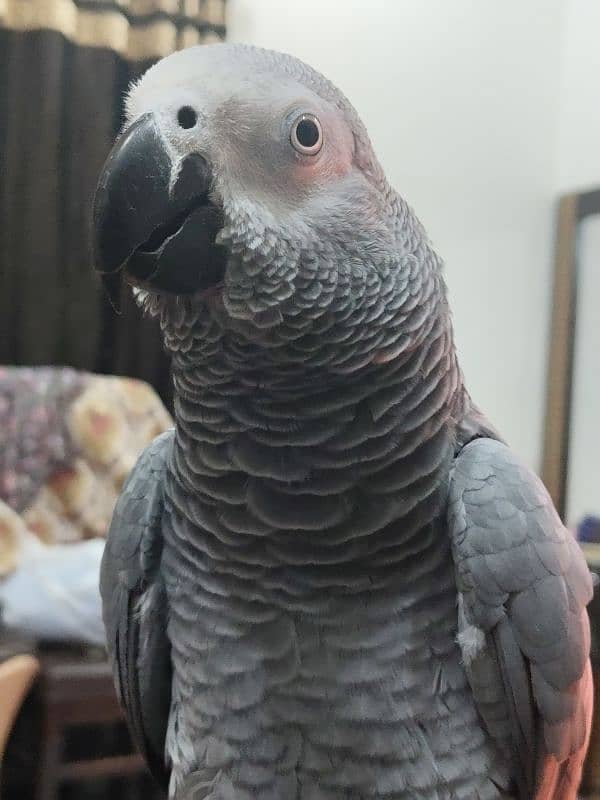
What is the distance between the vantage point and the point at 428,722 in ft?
2.26

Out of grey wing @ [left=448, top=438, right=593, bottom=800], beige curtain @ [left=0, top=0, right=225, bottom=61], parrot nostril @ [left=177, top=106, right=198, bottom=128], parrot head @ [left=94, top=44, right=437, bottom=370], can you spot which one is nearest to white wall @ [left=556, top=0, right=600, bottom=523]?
beige curtain @ [left=0, top=0, right=225, bottom=61]

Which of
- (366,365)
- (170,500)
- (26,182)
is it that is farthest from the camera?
(26,182)

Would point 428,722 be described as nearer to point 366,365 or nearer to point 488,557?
point 488,557

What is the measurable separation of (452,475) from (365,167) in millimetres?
296

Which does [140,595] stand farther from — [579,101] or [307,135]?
[579,101]

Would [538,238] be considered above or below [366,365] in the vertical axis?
above

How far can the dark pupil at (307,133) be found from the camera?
614mm

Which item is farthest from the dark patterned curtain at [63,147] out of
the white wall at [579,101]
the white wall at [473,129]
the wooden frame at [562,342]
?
the wooden frame at [562,342]

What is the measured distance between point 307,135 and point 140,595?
503mm

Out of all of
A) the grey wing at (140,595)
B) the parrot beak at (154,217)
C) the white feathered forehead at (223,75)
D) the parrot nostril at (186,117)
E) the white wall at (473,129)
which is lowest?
the grey wing at (140,595)

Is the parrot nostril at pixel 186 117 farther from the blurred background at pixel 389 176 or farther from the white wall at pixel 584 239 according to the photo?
the white wall at pixel 584 239

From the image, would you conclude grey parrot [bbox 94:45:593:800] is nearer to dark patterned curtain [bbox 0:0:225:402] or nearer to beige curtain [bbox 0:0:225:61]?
dark patterned curtain [bbox 0:0:225:402]

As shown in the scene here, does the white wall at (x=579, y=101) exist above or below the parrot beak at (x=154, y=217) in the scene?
above

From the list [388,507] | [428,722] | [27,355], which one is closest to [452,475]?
[388,507]
